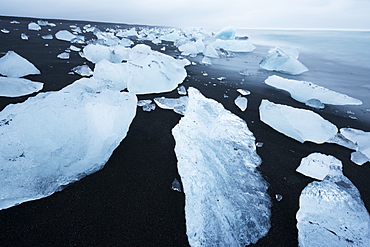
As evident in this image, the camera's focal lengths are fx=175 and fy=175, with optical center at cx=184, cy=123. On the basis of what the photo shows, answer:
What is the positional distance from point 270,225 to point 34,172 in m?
1.18

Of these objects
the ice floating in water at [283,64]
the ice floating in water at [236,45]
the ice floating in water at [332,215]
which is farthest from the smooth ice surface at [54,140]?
the ice floating in water at [236,45]

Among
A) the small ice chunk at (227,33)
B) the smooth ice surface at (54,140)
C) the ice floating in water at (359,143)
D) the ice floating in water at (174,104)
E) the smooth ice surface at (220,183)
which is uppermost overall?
the small ice chunk at (227,33)

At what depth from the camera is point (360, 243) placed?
29.0 inches

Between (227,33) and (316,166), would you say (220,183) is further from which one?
(227,33)

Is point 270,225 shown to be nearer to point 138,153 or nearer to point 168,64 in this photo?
point 138,153

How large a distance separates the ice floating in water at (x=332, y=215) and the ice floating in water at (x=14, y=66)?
317cm

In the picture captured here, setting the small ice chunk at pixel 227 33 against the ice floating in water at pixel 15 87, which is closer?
the ice floating in water at pixel 15 87

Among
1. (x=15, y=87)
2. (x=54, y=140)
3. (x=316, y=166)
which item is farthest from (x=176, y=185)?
(x=15, y=87)

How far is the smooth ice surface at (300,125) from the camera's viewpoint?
1437 mm

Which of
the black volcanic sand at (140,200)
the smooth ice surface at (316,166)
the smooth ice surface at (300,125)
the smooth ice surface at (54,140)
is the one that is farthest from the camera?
the smooth ice surface at (300,125)

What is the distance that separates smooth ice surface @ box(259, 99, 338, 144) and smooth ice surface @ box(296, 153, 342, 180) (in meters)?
0.28

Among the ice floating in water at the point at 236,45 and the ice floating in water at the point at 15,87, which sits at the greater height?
the ice floating in water at the point at 15,87

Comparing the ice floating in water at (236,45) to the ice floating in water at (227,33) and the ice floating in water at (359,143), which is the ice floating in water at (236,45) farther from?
the ice floating in water at (359,143)

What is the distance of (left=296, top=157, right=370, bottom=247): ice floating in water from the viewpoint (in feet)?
2.44
